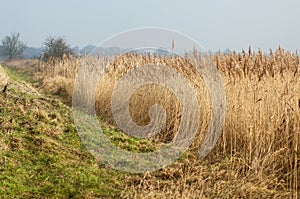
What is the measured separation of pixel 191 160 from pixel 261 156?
0.93 m

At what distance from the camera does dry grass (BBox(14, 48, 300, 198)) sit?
13.1 feet

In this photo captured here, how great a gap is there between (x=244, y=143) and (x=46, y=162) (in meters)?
2.57

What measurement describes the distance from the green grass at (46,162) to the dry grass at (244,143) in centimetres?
42

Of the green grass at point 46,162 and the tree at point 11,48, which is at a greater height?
the tree at point 11,48

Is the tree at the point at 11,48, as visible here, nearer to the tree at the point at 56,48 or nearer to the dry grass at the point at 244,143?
the tree at the point at 56,48

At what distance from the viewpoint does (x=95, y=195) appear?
3949mm

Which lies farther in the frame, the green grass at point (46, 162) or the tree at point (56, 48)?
the tree at point (56, 48)

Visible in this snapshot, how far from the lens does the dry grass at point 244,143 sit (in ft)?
13.1

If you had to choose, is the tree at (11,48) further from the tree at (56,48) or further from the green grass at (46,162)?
the green grass at (46,162)

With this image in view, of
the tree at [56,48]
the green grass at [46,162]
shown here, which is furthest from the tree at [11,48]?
the green grass at [46,162]

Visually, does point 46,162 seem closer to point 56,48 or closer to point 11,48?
Result: point 56,48

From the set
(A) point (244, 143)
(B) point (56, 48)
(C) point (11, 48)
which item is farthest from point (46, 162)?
(C) point (11, 48)

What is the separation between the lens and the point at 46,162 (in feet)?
15.5

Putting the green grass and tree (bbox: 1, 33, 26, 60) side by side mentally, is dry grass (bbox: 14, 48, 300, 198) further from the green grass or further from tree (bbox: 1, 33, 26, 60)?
tree (bbox: 1, 33, 26, 60)
